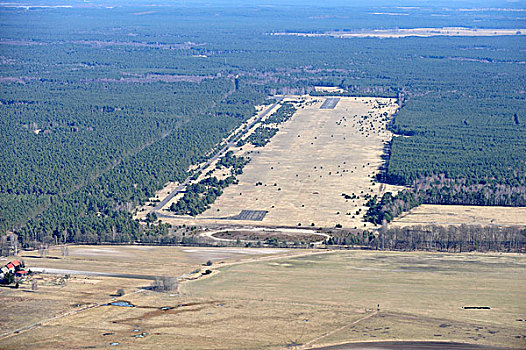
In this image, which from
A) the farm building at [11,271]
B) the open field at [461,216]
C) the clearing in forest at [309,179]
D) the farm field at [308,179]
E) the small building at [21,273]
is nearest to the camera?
the farm building at [11,271]

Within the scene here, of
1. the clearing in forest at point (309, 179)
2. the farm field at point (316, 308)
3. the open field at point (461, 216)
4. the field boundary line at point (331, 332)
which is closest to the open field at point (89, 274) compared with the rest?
the farm field at point (316, 308)

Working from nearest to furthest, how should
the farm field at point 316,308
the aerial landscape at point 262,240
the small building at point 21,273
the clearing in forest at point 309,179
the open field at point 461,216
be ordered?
the farm field at point 316,308, the aerial landscape at point 262,240, the small building at point 21,273, the open field at point 461,216, the clearing in forest at point 309,179

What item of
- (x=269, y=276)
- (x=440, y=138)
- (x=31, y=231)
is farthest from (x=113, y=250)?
(x=440, y=138)

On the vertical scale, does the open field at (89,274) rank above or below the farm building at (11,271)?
below

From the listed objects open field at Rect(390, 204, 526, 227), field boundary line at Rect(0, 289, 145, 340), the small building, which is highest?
open field at Rect(390, 204, 526, 227)

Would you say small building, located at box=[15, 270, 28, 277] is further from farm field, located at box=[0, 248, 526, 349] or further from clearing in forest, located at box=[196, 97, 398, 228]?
clearing in forest, located at box=[196, 97, 398, 228]

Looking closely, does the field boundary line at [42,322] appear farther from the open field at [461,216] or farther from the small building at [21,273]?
the open field at [461,216]

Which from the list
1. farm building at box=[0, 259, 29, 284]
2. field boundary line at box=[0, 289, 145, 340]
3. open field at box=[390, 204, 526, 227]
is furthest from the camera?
open field at box=[390, 204, 526, 227]

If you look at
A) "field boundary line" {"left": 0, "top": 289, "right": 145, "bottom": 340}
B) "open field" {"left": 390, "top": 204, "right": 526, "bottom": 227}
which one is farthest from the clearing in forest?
"field boundary line" {"left": 0, "top": 289, "right": 145, "bottom": 340}
